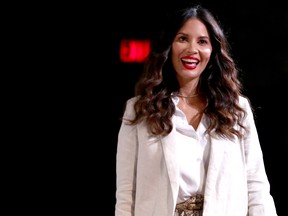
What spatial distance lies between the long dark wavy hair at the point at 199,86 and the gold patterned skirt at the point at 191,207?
8.8 inches

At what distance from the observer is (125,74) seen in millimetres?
3877

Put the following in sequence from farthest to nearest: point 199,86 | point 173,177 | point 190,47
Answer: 1. point 199,86
2. point 190,47
3. point 173,177

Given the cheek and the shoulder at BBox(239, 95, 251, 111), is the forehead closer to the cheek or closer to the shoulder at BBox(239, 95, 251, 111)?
the cheek

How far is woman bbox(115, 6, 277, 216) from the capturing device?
5.20ft

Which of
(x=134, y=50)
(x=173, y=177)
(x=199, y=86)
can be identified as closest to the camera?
(x=173, y=177)

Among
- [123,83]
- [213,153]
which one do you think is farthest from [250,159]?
[123,83]

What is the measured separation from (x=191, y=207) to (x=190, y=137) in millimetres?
225

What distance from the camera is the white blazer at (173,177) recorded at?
1.57 meters

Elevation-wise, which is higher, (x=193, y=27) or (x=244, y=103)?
(x=193, y=27)

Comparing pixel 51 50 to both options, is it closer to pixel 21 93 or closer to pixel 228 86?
pixel 21 93

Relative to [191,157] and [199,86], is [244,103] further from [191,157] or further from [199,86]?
[191,157]

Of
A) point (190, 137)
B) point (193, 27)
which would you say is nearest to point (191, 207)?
point (190, 137)

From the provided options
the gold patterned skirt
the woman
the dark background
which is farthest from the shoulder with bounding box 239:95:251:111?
the dark background

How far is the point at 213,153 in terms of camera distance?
1591 mm
